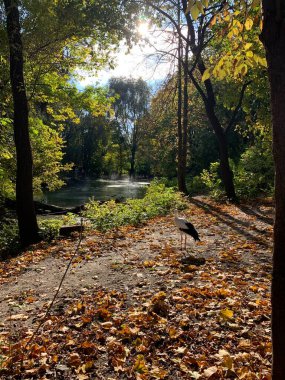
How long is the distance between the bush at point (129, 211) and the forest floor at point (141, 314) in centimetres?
331

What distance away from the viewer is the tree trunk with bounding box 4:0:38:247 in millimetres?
9742

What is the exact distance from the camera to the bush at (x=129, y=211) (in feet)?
39.3

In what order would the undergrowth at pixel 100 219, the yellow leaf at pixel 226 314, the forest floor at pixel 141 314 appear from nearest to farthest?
the forest floor at pixel 141 314 < the yellow leaf at pixel 226 314 < the undergrowth at pixel 100 219

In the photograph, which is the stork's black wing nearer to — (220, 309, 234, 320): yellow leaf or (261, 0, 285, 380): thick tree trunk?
(220, 309, 234, 320): yellow leaf

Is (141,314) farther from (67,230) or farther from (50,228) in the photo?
(50,228)

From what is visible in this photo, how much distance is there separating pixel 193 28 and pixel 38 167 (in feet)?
31.4

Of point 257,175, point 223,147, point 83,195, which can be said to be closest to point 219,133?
point 223,147

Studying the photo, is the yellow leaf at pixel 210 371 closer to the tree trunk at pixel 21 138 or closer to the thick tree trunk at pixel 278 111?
the thick tree trunk at pixel 278 111

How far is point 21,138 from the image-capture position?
10.2 metres

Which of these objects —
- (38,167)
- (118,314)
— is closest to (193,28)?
(38,167)

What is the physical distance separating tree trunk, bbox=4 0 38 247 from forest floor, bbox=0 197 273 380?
204cm

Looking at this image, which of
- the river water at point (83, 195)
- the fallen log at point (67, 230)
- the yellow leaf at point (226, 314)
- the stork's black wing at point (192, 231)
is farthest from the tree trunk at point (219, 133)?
the yellow leaf at point (226, 314)

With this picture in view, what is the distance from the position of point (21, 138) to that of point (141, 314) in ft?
24.5

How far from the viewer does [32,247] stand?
9.96 m
